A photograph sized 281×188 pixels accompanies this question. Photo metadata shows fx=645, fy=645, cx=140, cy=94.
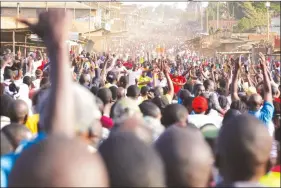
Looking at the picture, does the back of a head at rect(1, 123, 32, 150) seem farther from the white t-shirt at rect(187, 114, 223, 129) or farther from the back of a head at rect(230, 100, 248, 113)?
the back of a head at rect(230, 100, 248, 113)

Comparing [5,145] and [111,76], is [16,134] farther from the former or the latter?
[111,76]

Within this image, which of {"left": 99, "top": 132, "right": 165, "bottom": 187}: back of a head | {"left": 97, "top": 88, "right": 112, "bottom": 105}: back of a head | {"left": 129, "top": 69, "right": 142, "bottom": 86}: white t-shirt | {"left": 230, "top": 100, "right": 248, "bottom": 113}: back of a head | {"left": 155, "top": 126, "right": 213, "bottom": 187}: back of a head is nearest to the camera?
{"left": 99, "top": 132, "right": 165, "bottom": 187}: back of a head

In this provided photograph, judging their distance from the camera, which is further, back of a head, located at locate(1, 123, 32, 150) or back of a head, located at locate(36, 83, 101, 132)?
back of a head, located at locate(1, 123, 32, 150)

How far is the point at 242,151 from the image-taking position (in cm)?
311

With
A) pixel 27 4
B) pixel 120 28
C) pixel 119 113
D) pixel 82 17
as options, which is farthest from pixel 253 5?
pixel 119 113

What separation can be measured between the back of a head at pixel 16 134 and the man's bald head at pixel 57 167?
2.07m

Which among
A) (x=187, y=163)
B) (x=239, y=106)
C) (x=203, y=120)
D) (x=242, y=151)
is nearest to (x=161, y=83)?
(x=239, y=106)

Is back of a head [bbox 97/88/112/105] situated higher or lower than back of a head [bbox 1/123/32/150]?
higher

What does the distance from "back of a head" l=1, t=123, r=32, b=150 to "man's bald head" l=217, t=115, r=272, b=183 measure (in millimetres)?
1682

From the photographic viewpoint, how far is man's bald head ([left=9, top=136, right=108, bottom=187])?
2.22 metres

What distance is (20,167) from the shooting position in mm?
2287

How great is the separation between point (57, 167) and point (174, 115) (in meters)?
3.18

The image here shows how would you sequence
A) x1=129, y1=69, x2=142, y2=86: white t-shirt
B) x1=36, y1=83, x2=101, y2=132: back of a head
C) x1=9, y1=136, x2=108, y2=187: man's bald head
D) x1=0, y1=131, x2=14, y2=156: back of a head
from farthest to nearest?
x1=129, y1=69, x2=142, y2=86: white t-shirt < x1=0, y1=131, x2=14, y2=156: back of a head < x1=36, y1=83, x2=101, y2=132: back of a head < x1=9, y1=136, x2=108, y2=187: man's bald head

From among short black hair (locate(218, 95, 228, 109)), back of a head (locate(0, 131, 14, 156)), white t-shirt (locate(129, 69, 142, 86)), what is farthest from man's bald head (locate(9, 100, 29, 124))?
white t-shirt (locate(129, 69, 142, 86))
